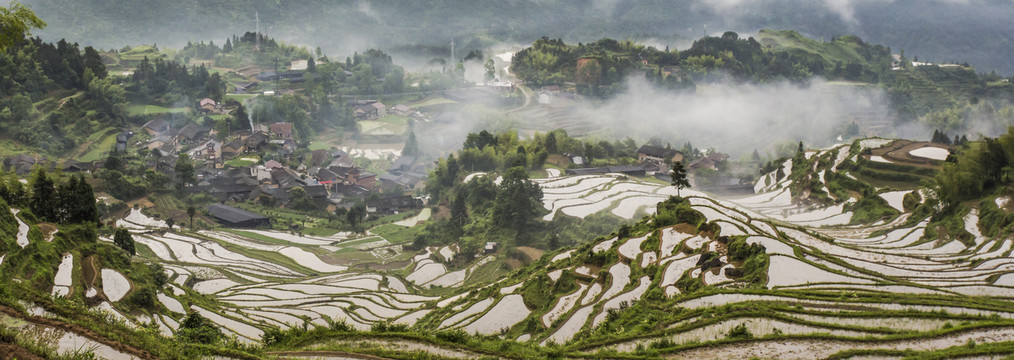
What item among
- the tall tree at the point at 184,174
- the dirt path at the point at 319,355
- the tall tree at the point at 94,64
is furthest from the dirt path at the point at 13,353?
the tall tree at the point at 94,64

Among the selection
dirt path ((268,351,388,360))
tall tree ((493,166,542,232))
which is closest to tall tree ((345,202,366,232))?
tall tree ((493,166,542,232))

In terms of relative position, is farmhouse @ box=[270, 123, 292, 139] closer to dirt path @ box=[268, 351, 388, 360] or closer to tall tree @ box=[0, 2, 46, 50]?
tall tree @ box=[0, 2, 46, 50]

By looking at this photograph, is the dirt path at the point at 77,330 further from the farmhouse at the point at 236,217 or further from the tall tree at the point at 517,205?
the farmhouse at the point at 236,217

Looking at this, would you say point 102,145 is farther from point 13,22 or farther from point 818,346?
point 818,346

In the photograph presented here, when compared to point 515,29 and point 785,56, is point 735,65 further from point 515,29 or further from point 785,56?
point 515,29

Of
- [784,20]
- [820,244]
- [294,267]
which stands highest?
[784,20]

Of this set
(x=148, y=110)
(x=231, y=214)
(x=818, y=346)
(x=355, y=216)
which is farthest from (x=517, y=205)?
(x=148, y=110)

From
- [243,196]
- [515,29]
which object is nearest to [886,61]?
[515,29]
